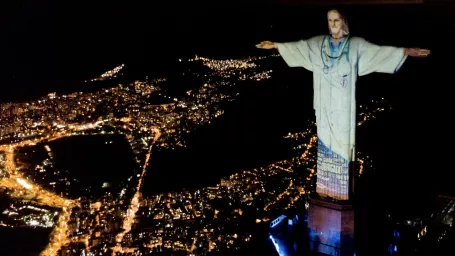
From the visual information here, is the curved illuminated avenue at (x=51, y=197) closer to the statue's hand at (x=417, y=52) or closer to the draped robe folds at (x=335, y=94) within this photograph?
the draped robe folds at (x=335, y=94)

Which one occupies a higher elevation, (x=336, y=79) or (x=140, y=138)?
(x=336, y=79)

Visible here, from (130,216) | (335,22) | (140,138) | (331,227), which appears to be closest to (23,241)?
(130,216)

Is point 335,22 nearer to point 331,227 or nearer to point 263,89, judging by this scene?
point 331,227

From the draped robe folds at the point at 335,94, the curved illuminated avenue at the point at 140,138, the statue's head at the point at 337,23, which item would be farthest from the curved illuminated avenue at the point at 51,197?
the statue's head at the point at 337,23

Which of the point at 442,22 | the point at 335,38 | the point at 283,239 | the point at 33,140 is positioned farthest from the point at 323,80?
the point at 442,22

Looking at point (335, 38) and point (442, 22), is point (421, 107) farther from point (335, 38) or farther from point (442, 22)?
point (335, 38)

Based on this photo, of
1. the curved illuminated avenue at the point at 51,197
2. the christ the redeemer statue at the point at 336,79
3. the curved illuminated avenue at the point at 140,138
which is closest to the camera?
the christ the redeemer statue at the point at 336,79

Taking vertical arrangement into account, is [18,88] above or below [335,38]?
below
